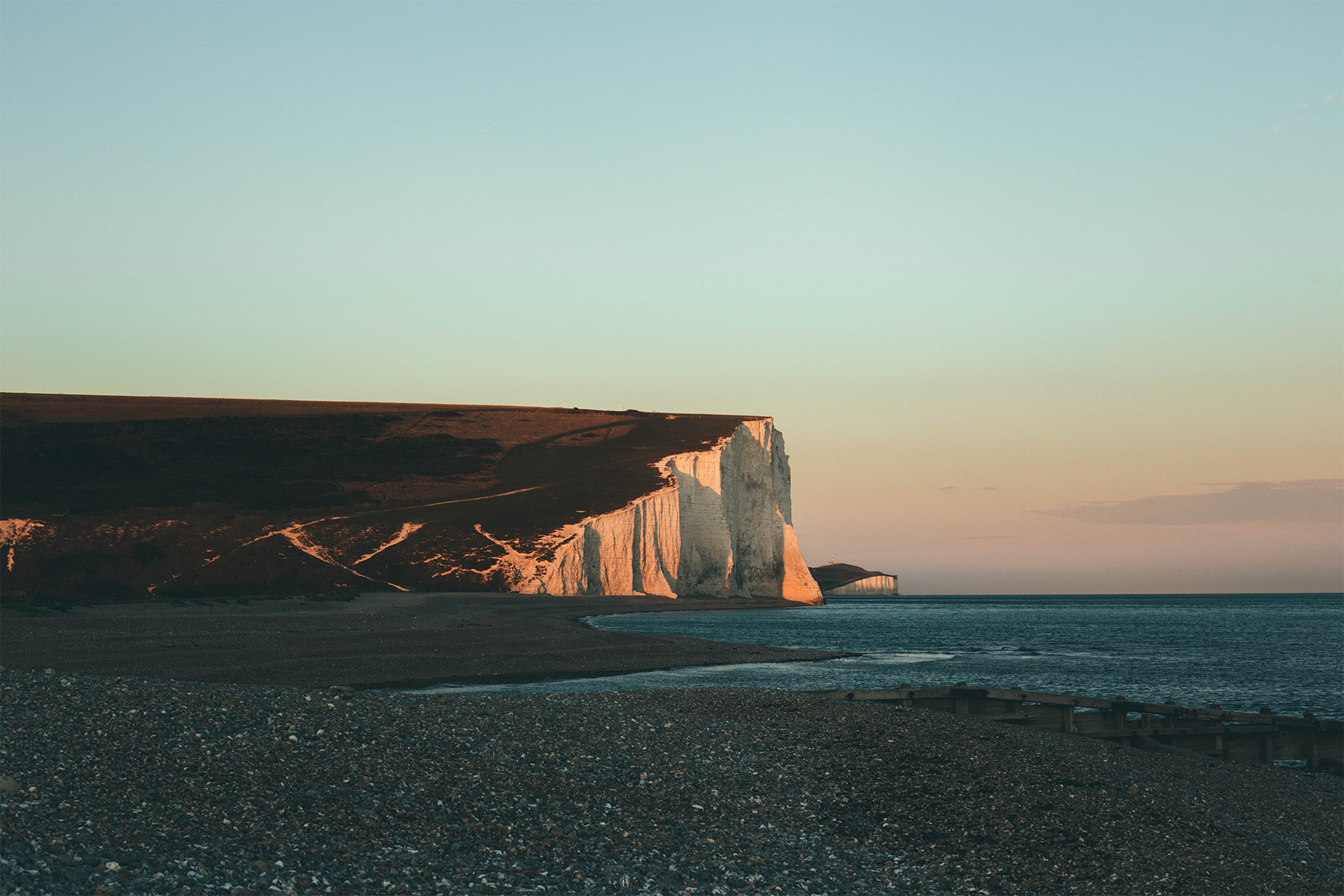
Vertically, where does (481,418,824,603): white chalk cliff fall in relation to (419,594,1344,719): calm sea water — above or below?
above

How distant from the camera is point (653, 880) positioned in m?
9.59

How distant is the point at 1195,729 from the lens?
1958 centimetres

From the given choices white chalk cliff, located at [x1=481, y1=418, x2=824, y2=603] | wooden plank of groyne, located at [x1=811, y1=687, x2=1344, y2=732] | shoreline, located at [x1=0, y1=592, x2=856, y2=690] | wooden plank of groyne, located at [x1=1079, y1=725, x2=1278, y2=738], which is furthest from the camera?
white chalk cliff, located at [x1=481, y1=418, x2=824, y2=603]

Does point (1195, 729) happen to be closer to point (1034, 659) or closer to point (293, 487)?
point (1034, 659)

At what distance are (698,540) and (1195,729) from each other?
75.5m

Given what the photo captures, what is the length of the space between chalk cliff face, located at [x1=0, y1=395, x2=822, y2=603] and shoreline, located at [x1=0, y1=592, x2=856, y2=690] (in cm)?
2112

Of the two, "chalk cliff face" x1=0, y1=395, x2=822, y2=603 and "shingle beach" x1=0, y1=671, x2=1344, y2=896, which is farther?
"chalk cliff face" x1=0, y1=395, x2=822, y2=603

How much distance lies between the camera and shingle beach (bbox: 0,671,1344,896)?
9305 mm

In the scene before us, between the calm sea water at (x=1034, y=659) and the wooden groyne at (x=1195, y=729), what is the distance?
25.1ft

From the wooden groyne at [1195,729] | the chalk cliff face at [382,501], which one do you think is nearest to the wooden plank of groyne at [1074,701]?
the wooden groyne at [1195,729]

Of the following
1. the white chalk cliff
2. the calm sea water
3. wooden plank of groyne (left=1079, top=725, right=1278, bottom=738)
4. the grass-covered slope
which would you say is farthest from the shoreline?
the white chalk cliff

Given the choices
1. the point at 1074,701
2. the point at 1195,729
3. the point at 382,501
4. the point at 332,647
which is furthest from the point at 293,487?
the point at 1195,729

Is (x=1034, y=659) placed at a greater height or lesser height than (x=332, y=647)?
lesser

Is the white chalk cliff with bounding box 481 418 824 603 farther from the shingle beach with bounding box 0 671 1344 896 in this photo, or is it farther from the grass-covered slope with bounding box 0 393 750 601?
the shingle beach with bounding box 0 671 1344 896
